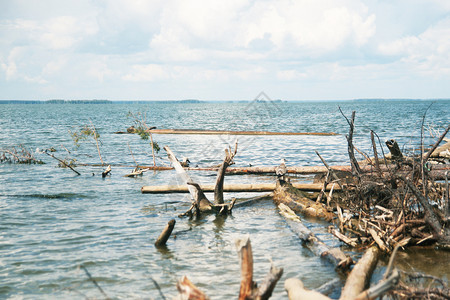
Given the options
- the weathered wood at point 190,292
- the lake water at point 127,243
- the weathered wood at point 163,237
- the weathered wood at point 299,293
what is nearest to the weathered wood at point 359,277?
the weathered wood at point 299,293

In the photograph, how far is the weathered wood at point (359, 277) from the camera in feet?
17.7

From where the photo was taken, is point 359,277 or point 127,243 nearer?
point 359,277

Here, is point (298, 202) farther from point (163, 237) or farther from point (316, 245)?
point (163, 237)

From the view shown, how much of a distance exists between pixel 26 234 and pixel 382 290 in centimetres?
916

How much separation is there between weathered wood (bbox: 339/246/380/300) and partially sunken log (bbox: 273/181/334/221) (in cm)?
404

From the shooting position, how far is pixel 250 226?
10.7 meters

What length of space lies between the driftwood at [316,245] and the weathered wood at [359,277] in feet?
1.70

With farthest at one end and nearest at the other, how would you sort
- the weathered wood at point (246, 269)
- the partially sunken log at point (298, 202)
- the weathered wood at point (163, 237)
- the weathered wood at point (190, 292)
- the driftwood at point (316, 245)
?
the partially sunken log at point (298, 202)
the weathered wood at point (163, 237)
the driftwood at point (316, 245)
the weathered wood at point (246, 269)
the weathered wood at point (190, 292)

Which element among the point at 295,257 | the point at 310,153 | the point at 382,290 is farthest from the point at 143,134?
the point at 382,290

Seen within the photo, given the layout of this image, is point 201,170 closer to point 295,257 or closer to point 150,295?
point 295,257

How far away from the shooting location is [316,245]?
851cm

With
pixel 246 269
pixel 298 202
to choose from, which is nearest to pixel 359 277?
pixel 246 269

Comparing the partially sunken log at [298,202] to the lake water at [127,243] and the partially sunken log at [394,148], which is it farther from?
the partially sunken log at [394,148]

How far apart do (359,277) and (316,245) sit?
253cm
